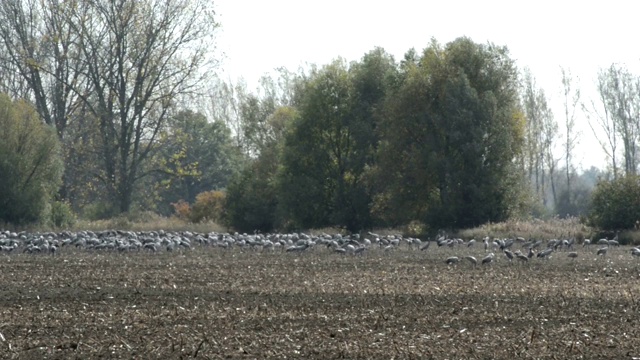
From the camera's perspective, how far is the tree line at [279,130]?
1907 inches

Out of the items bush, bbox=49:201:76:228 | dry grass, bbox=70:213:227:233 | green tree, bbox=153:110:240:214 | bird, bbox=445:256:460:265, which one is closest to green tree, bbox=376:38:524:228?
dry grass, bbox=70:213:227:233

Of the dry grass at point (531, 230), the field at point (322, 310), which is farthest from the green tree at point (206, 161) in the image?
the field at point (322, 310)

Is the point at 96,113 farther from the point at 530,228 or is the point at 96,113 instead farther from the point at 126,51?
the point at 530,228

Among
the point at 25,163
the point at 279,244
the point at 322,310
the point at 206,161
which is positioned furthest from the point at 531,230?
the point at 206,161

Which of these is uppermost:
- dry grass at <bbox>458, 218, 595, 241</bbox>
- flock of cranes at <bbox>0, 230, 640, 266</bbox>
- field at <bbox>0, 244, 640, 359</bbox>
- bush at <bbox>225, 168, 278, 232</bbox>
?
bush at <bbox>225, 168, 278, 232</bbox>

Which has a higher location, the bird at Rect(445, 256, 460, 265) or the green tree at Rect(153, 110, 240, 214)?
the green tree at Rect(153, 110, 240, 214)

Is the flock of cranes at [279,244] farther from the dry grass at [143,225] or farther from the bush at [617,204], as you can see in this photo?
the dry grass at [143,225]

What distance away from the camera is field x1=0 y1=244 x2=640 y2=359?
1319 cm

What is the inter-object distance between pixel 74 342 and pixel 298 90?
58.9 m

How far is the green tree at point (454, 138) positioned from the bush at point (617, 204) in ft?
18.9

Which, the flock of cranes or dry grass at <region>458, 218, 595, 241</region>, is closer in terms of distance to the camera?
the flock of cranes

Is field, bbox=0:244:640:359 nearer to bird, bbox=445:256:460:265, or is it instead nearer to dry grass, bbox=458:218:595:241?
bird, bbox=445:256:460:265

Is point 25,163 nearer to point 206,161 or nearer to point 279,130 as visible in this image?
point 279,130

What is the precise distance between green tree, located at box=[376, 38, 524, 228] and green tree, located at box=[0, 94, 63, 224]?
18097 mm
